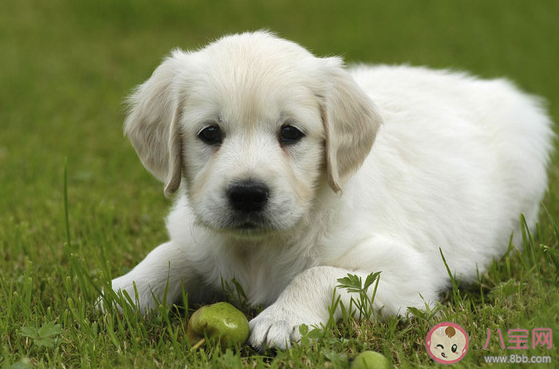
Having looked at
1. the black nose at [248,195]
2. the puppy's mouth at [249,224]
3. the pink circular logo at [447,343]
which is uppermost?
the black nose at [248,195]

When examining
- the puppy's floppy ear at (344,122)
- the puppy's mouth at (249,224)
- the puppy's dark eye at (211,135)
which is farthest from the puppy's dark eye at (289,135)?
the puppy's mouth at (249,224)

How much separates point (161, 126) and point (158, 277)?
2.68 ft

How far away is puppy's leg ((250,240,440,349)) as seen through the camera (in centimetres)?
317

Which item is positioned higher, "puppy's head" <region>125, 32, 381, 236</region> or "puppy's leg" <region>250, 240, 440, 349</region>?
"puppy's head" <region>125, 32, 381, 236</region>

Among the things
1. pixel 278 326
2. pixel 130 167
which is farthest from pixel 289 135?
pixel 130 167

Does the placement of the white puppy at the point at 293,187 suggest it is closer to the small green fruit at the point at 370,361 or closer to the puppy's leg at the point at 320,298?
the puppy's leg at the point at 320,298

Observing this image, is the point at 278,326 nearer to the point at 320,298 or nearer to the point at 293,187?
the point at 320,298

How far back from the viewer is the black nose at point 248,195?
3203 mm

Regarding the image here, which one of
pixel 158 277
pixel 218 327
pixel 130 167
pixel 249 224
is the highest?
pixel 249 224

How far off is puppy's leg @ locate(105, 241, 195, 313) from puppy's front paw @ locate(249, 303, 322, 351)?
25.7 inches

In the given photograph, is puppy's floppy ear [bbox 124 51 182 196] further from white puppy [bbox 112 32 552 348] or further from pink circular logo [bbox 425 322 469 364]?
pink circular logo [bbox 425 322 469 364]

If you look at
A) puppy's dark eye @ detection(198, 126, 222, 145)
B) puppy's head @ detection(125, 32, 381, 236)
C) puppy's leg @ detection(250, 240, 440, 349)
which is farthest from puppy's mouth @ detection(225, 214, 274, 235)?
puppy's dark eye @ detection(198, 126, 222, 145)

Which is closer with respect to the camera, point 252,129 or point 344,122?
point 252,129

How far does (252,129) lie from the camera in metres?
3.39
